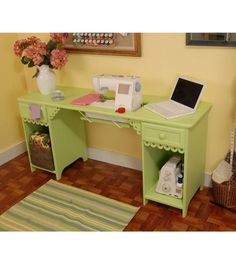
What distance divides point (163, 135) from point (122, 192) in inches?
29.8

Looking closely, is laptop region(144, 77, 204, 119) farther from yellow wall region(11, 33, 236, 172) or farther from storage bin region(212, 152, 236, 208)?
storage bin region(212, 152, 236, 208)

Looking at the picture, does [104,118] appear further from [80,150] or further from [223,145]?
[223,145]

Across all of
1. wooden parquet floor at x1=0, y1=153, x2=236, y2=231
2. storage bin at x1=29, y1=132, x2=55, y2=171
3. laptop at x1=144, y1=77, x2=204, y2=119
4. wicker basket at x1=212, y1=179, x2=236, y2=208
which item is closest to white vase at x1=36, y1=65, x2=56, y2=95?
storage bin at x1=29, y1=132, x2=55, y2=171

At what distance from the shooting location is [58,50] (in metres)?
2.51

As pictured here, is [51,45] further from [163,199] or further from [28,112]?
[163,199]

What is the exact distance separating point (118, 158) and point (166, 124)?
1032 millimetres

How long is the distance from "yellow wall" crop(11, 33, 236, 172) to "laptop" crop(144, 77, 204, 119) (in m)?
0.14

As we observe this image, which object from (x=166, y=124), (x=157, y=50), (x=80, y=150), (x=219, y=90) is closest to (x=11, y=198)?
(x=80, y=150)

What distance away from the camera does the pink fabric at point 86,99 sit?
2399mm

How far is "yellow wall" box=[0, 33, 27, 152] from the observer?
2953 millimetres

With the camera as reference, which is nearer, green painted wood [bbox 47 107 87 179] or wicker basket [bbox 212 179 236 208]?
wicker basket [bbox 212 179 236 208]

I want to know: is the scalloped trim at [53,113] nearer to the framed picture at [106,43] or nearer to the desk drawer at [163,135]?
the framed picture at [106,43]

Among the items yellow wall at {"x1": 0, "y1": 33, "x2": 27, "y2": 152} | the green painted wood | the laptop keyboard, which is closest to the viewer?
the laptop keyboard

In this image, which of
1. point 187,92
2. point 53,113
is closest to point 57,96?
point 53,113
